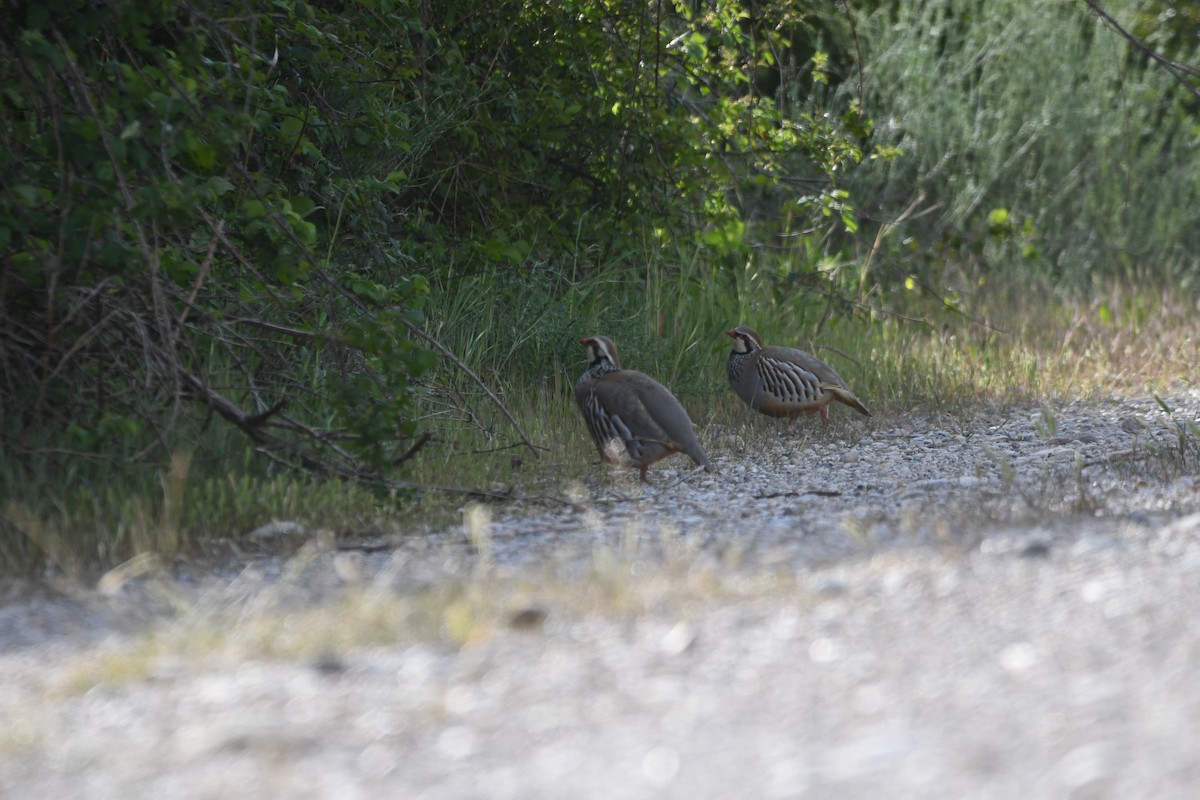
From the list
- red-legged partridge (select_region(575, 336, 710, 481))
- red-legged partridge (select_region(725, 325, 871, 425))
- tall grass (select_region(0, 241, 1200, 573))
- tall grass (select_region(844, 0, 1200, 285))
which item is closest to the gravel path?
tall grass (select_region(0, 241, 1200, 573))

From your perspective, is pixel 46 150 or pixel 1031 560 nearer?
pixel 1031 560

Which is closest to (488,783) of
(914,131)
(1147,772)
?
(1147,772)

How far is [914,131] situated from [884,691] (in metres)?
10.2

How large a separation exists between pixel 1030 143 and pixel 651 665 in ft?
33.8

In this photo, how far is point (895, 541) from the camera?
4426 mm

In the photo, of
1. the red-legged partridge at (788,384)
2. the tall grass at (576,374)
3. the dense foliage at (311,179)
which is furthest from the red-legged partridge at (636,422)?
the red-legged partridge at (788,384)

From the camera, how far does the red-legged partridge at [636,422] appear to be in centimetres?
637

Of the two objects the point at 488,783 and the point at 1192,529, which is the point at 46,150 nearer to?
the point at 488,783

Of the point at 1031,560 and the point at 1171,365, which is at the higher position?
the point at 1031,560

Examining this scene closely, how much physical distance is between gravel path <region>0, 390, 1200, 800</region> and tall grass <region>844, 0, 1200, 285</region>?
8.08 meters

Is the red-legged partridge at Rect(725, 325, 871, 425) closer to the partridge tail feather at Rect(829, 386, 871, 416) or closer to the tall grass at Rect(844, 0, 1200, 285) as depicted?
the partridge tail feather at Rect(829, 386, 871, 416)

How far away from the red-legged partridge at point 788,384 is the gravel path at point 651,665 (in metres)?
2.63

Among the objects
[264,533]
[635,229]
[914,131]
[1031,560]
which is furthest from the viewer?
[914,131]

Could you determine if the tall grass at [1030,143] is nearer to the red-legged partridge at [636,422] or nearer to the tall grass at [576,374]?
the tall grass at [576,374]
